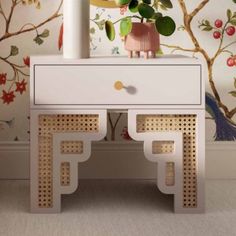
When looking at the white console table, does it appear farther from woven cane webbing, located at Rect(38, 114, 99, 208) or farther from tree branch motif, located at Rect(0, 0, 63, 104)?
tree branch motif, located at Rect(0, 0, 63, 104)

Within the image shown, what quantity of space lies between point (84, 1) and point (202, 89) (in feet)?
1.78

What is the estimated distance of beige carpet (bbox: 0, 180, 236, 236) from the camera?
2.04 m

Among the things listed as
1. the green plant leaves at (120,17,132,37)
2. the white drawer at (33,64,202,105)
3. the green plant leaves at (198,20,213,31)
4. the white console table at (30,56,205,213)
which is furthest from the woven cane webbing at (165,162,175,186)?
the green plant leaves at (198,20,213,31)

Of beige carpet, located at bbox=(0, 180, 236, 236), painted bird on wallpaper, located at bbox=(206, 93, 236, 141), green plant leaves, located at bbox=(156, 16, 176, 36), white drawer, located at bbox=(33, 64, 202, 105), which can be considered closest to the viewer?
beige carpet, located at bbox=(0, 180, 236, 236)

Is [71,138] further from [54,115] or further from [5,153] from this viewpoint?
[5,153]

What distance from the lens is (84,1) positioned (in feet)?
7.56

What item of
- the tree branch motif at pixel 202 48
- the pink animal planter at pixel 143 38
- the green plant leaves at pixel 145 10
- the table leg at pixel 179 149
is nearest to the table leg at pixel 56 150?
the table leg at pixel 179 149

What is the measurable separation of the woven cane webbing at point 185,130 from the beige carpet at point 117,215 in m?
0.11

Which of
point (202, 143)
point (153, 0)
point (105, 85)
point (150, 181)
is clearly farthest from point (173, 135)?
point (153, 0)

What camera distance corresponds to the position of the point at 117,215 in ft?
7.29

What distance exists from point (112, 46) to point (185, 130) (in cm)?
66

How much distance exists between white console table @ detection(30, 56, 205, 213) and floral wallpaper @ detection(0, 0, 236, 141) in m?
0.48

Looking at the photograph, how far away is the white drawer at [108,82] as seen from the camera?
222cm

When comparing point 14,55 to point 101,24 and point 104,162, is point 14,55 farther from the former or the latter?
point 104,162
